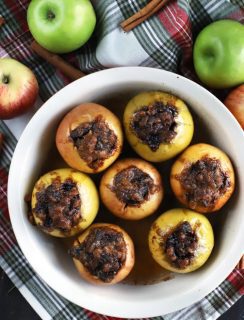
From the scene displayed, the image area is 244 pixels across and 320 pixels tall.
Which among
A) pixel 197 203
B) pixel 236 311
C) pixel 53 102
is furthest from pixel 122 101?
pixel 236 311

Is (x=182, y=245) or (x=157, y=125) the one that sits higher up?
(x=157, y=125)

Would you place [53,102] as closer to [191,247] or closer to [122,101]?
[122,101]

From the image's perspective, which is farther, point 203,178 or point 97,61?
point 97,61

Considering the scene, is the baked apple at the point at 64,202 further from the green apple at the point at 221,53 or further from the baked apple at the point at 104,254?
the green apple at the point at 221,53

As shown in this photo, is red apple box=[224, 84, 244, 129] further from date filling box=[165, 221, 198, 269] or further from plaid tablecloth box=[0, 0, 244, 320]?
date filling box=[165, 221, 198, 269]

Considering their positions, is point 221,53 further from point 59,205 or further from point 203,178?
point 59,205

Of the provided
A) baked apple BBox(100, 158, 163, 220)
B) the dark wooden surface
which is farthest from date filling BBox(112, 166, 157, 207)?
the dark wooden surface

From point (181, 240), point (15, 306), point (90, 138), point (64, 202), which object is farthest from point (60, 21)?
point (15, 306)

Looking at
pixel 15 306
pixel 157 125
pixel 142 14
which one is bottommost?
pixel 15 306
